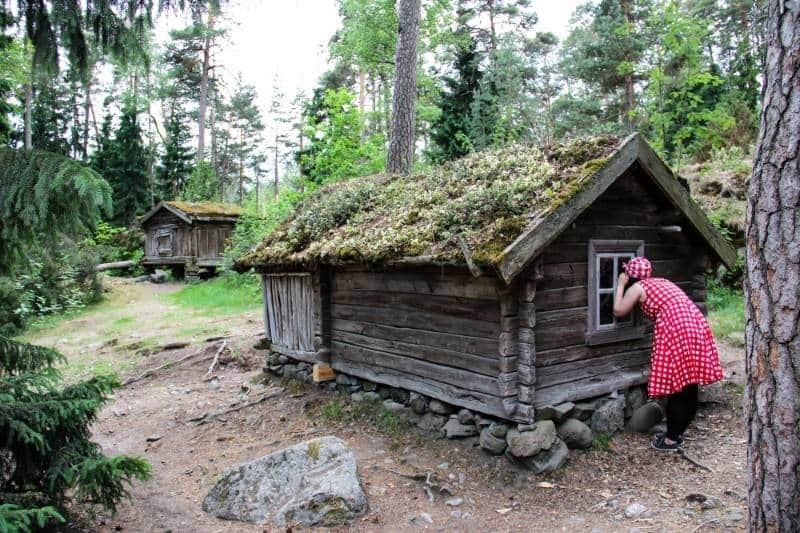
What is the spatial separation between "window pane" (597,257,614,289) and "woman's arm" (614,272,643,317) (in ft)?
0.86

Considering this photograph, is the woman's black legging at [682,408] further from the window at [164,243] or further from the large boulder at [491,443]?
the window at [164,243]

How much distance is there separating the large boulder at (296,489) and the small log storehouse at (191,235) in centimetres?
2092

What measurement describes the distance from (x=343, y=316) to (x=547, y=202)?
398 centimetres

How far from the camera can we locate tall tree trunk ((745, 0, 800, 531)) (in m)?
2.73

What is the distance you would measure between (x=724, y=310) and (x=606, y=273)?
6.68 m

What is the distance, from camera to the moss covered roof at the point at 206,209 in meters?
26.2

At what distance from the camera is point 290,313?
983 centimetres

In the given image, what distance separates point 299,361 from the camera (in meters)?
9.72

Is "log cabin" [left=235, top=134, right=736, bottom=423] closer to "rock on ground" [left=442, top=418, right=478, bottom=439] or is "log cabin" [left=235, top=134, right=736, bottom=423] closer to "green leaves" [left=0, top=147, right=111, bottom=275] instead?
"rock on ground" [left=442, top=418, right=478, bottom=439]

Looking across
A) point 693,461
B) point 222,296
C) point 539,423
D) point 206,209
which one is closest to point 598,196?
point 539,423

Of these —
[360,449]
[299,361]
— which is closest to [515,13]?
[299,361]

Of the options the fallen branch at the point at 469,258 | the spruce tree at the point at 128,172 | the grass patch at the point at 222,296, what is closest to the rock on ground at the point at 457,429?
the fallen branch at the point at 469,258

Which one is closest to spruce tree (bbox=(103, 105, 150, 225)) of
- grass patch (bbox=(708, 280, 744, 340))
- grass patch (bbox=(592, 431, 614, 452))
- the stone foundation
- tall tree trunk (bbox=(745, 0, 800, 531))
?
the stone foundation

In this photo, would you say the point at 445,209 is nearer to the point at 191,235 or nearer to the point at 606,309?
the point at 606,309
